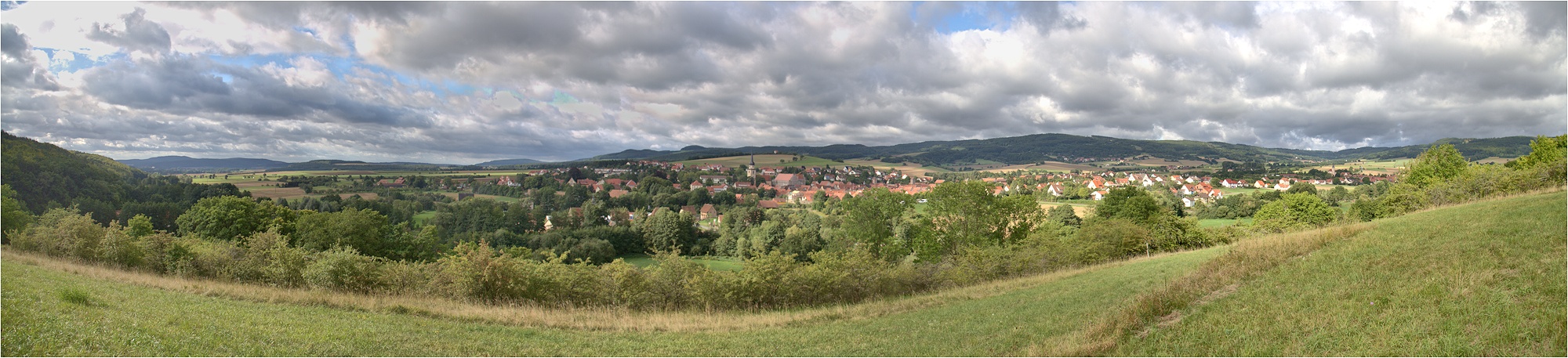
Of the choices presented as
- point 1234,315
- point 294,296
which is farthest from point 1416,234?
point 294,296

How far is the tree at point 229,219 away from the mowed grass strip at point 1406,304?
129ft

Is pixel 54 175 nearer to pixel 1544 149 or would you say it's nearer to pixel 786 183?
pixel 786 183

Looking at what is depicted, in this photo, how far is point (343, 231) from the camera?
30188 millimetres

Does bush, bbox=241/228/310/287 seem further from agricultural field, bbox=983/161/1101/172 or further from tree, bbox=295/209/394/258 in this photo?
agricultural field, bbox=983/161/1101/172

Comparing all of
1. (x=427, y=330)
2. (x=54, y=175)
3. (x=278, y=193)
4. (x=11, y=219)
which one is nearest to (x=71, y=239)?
(x=11, y=219)

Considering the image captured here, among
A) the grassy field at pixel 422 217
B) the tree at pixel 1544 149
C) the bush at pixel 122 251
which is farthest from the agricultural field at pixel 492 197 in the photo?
the tree at pixel 1544 149

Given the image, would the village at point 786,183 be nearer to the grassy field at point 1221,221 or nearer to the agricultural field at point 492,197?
the agricultural field at point 492,197

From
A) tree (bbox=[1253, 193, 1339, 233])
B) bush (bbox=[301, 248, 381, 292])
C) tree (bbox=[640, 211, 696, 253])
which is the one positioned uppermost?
bush (bbox=[301, 248, 381, 292])

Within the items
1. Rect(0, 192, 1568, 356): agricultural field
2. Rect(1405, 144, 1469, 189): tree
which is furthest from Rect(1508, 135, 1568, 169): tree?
Rect(0, 192, 1568, 356): agricultural field

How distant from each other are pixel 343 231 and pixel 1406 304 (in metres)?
39.2

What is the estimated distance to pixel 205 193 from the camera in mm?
49750

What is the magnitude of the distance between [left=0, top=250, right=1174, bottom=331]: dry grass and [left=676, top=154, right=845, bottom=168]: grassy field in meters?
120

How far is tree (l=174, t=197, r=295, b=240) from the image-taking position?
29.7 meters

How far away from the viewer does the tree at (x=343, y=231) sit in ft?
98.7
